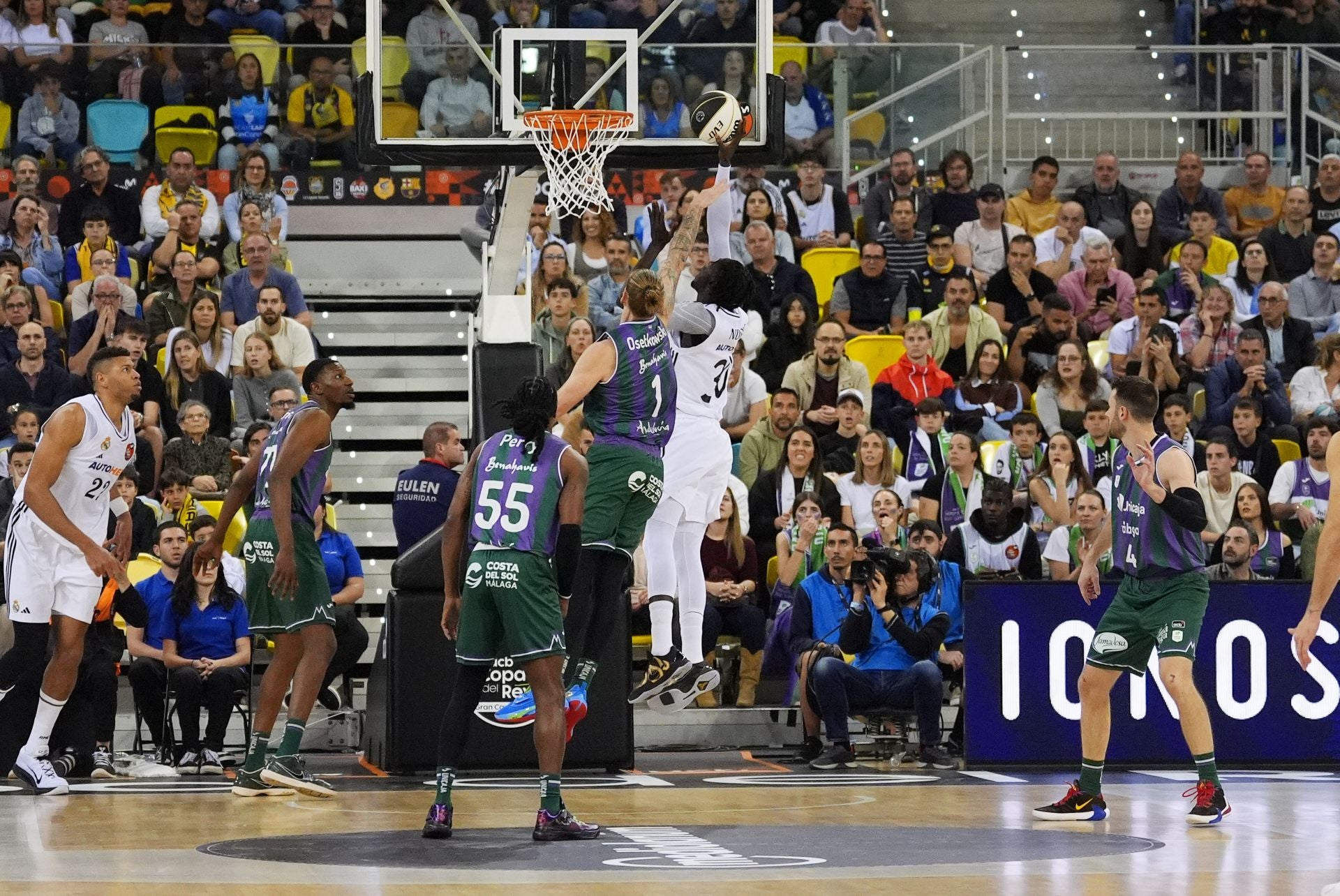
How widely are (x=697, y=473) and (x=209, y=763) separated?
4224 mm

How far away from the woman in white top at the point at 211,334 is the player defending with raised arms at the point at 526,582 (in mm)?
8028

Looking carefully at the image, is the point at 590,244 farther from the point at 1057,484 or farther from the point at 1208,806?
the point at 1208,806

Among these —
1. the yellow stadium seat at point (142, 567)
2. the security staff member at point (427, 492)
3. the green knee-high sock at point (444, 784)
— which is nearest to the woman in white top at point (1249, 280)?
the security staff member at point (427, 492)

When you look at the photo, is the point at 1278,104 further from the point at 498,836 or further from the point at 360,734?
the point at 498,836

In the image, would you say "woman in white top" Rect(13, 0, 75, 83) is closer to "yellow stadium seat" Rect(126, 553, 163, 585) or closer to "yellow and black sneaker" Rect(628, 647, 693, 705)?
"yellow stadium seat" Rect(126, 553, 163, 585)

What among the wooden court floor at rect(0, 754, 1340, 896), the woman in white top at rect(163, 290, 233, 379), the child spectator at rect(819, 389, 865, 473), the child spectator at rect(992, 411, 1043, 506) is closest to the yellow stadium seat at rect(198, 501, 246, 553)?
the woman in white top at rect(163, 290, 233, 379)

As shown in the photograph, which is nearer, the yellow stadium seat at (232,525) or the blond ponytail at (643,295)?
the blond ponytail at (643,295)

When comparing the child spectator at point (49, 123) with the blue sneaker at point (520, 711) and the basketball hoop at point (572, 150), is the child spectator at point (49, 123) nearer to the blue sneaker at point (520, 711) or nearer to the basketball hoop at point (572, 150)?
the basketball hoop at point (572, 150)

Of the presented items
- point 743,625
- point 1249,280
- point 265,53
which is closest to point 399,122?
point 743,625

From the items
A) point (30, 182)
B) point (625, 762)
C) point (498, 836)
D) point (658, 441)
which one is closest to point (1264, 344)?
point (625, 762)

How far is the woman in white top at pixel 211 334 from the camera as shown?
1609 centimetres

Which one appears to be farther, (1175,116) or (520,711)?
(1175,116)

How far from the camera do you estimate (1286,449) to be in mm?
15703

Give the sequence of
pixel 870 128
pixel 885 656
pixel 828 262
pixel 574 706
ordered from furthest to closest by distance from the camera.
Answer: pixel 870 128 < pixel 828 262 < pixel 885 656 < pixel 574 706
